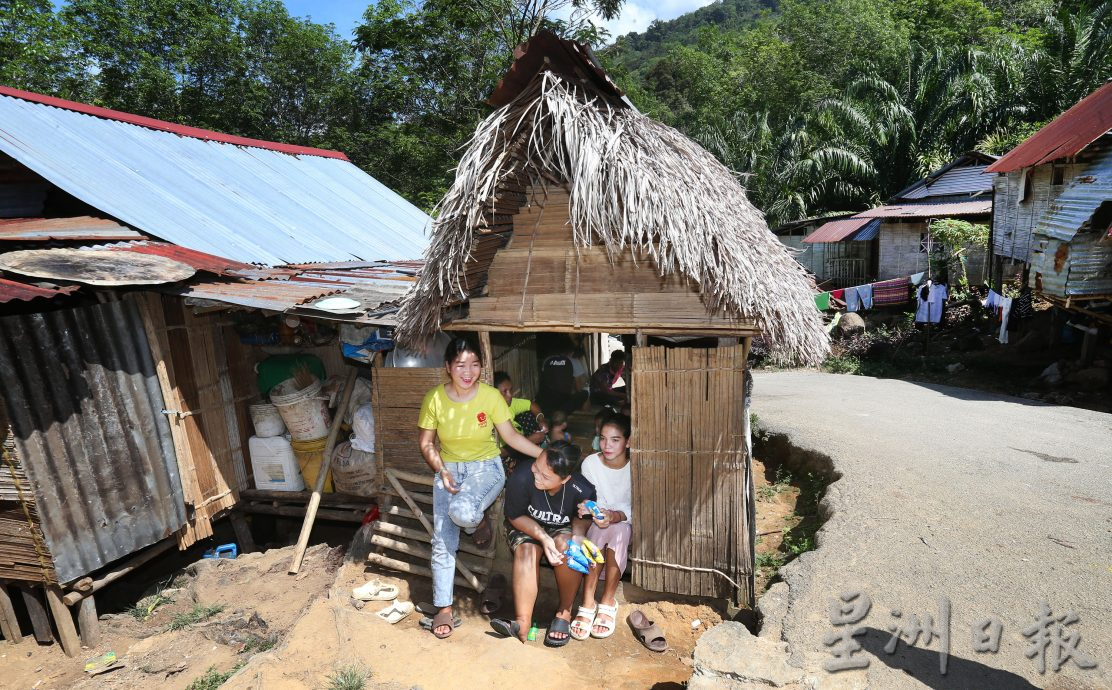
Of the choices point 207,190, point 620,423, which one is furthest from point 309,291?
point 207,190

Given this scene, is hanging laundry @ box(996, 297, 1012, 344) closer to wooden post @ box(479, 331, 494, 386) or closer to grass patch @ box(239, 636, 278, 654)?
wooden post @ box(479, 331, 494, 386)

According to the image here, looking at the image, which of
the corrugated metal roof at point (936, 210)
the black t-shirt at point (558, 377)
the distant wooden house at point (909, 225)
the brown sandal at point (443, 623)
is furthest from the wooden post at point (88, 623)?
the corrugated metal roof at point (936, 210)

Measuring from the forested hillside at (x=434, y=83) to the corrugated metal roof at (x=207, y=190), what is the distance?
965cm

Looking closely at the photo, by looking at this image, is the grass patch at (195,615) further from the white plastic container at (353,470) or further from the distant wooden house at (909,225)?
the distant wooden house at (909,225)

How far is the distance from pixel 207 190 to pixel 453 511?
624 centimetres

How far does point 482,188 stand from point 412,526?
3.24m

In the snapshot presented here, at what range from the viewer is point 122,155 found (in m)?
7.70

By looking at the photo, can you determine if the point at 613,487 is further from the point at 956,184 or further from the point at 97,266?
the point at 956,184

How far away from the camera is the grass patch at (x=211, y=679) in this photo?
4310mm

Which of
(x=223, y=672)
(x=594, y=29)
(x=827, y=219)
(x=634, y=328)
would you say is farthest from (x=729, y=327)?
(x=827, y=219)

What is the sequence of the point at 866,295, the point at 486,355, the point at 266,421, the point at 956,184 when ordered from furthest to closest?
the point at 956,184 < the point at 866,295 < the point at 266,421 < the point at 486,355

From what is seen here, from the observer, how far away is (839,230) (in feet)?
64.6

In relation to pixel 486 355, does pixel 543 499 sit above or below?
below

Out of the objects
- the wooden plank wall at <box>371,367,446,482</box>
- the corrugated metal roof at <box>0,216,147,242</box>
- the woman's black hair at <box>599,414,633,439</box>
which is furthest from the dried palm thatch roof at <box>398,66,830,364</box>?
the corrugated metal roof at <box>0,216,147,242</box>
